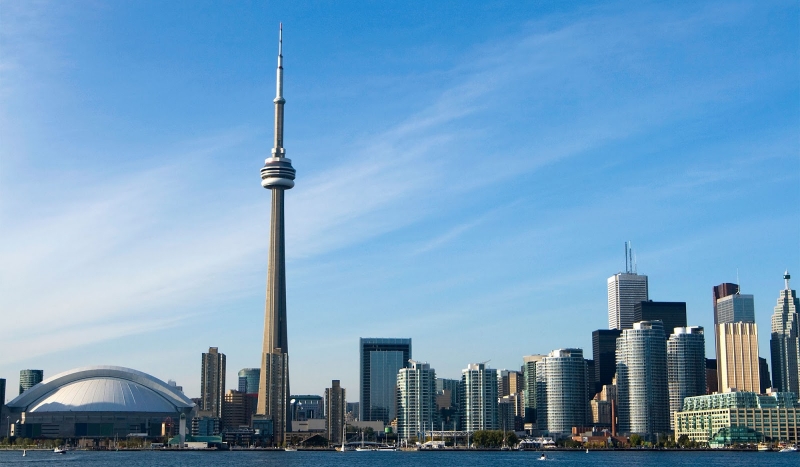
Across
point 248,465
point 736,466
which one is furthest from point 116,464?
point 736,466

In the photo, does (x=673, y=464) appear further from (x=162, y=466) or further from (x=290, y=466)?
(x=162, y=466)

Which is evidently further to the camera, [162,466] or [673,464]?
[673,464]

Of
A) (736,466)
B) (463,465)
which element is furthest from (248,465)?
(736,466)

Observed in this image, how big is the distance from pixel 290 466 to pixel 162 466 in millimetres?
19824

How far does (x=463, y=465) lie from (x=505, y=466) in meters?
8.17

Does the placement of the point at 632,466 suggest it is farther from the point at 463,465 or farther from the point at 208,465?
the point at 208,465

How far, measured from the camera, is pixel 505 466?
168 m

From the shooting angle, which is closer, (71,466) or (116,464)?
(71,466)

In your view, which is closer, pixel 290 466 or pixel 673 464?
pixel 290 466

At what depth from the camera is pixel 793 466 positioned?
6639 inches

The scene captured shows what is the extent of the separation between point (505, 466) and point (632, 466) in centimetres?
2033

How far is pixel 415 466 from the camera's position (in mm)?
171375

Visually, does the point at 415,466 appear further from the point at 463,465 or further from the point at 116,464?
the point at 116,464

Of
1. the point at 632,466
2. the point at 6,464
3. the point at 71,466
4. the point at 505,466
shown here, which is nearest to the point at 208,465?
the point at 71,466
